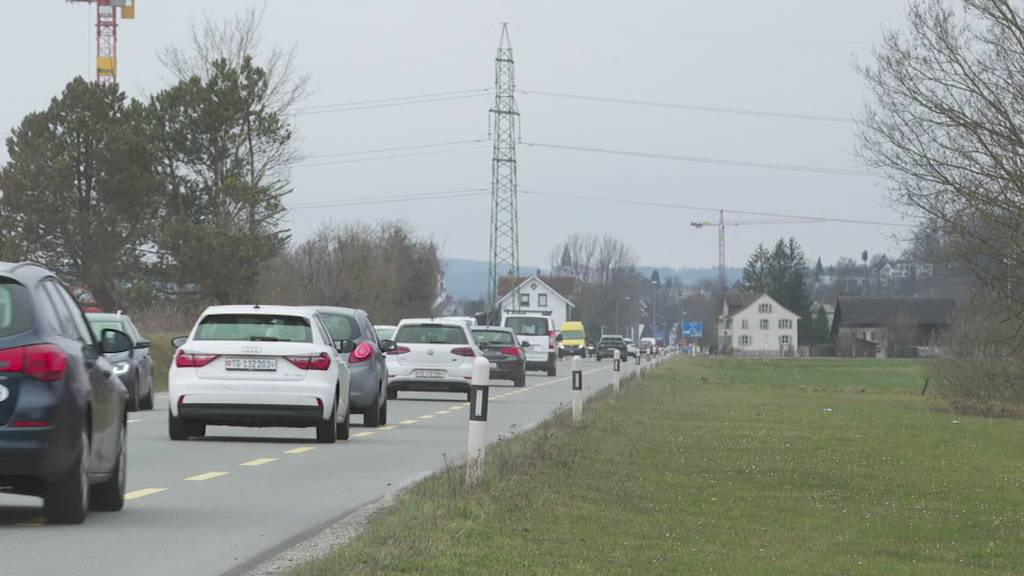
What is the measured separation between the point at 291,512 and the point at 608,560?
379 centimetres

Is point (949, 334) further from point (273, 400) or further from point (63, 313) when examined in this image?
point (63, 313)

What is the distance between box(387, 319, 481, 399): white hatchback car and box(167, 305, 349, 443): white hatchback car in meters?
13.9

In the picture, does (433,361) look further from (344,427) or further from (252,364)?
(252,364)

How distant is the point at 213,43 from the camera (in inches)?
3073

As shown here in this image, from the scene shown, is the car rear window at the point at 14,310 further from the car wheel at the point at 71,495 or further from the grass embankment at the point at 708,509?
the grass embankment at the point at 708,509

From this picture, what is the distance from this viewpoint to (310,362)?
21.0 meters

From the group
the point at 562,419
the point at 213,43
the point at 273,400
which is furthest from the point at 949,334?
the point at 213,43

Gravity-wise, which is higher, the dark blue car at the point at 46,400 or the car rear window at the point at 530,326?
the car rear window at the point at 530,326

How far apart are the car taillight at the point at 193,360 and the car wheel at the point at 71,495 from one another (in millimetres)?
9380

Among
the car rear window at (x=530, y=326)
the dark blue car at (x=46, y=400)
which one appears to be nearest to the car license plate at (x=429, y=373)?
the dark blue car at (x=46, y=400)

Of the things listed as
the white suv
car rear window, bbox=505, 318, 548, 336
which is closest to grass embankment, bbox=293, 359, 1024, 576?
the white suv

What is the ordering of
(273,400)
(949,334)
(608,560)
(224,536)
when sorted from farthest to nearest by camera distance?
(949,334) → (273,400) → (224,536) → (608,560)

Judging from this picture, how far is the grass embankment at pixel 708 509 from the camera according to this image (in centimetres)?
983

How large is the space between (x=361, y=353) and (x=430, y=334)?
31.8 feet
